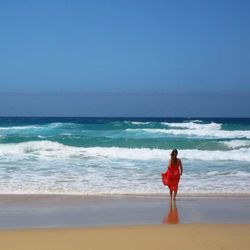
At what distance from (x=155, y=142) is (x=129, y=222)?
1968 centimetres

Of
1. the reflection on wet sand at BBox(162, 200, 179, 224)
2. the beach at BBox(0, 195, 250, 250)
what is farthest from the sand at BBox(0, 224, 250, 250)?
the reflection on wet sand at BBox(162, 200, 179, 224)

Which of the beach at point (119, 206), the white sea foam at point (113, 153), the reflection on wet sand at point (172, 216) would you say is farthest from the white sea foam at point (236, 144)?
the reflection on wet sand at point (172, 216)

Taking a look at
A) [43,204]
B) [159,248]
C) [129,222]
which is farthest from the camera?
[43,204]

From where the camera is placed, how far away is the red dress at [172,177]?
966 cm

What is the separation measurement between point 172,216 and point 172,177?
1775 mm

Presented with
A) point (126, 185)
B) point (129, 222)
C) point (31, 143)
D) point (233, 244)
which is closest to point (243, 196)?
point (126, 185)

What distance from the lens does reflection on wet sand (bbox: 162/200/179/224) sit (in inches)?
298

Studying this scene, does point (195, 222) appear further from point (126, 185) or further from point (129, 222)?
point (126, 185)

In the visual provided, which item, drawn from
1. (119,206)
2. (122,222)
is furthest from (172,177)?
(122,222)

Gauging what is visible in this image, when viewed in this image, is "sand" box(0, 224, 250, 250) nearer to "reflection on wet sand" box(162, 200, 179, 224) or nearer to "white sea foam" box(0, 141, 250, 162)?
"reflection on wet sand" box(162, 200, 179, 224)

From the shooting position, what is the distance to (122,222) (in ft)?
24.5

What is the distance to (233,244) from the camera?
5812mm

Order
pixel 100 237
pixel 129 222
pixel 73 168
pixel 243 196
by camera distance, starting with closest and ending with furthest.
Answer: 1. pixel 100 237
2. pixel 129 222
3. pixel 243 196
4. pixel 73 168

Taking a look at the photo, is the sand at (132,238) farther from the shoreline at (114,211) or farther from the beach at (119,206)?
the shoreline at (114,211)
